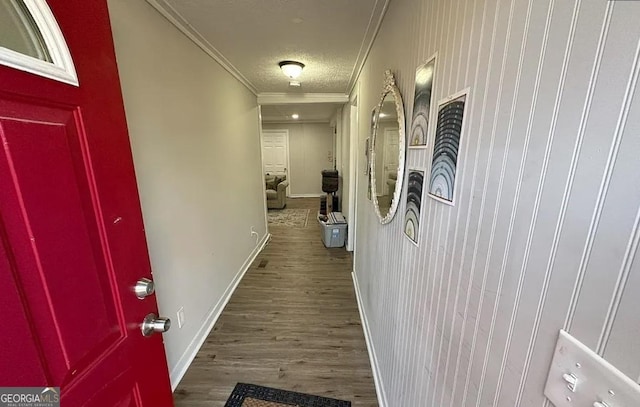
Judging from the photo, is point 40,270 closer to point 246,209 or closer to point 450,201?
point 450,201

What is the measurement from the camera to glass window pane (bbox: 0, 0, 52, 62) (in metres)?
0.51

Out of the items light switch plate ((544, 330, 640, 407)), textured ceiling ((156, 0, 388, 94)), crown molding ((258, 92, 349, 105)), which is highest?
textured ceiling ((156, 0, 388, 94))

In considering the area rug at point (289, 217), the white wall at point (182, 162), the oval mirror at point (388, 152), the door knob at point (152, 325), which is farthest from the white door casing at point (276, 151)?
the door knob at point (152, 325)

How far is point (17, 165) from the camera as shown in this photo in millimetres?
484

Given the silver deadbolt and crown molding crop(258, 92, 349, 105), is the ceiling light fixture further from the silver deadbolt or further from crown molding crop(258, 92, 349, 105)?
the silver deadbolt

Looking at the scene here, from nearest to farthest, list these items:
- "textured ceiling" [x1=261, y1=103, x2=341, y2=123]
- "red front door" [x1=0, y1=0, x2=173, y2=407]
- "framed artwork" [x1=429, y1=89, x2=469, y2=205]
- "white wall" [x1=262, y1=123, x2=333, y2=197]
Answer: "red front door" [x1=0, y1=0, x2=173, y2=407]
"framed artwork" [x1=429, y1=89, x2=469, y2=205]
"textured ceiling" [x1=261, y1=103, x2=341, y2=123]
"white wall" [x1=262, y1=123, x2=333, y2=197]

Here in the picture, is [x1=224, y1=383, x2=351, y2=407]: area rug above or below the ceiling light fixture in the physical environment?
below

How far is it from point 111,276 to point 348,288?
2478 millimetres

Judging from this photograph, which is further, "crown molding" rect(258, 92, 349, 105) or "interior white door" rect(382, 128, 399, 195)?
"crown molding" rect(258, 92, 349, 105)

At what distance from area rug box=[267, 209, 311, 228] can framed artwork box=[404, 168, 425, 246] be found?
412cm

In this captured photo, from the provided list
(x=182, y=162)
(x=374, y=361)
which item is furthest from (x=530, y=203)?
(x=182, y=162)

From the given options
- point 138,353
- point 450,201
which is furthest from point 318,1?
point 138,353

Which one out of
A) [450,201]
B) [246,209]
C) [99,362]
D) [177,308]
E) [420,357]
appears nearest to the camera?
[99,362]

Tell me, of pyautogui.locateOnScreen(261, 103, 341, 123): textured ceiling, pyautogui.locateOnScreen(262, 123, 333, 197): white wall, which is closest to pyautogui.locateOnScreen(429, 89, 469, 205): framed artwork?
pyautogui.locateOnScreen(261, 103, 341, 123): textured ceiling
